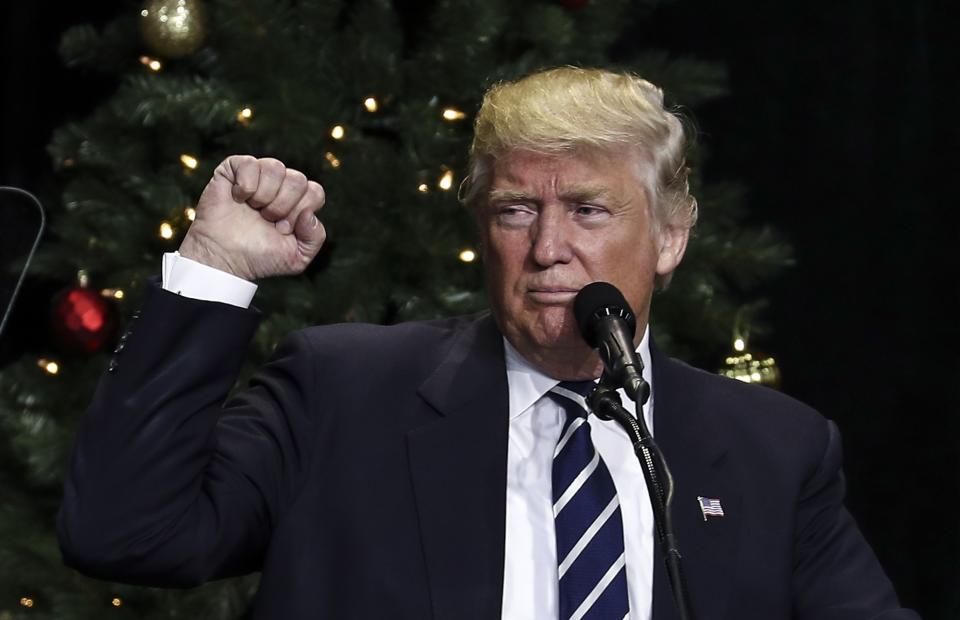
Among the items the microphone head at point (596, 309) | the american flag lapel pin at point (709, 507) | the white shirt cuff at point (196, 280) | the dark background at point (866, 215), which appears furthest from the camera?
the dark background at point (866, 215)

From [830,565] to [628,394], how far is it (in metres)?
0.79

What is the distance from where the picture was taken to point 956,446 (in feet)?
13.0

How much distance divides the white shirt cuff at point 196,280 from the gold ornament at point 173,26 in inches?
51.8

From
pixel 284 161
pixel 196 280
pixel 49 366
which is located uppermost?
pixel 196 280

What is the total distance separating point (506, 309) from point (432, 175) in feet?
3.05

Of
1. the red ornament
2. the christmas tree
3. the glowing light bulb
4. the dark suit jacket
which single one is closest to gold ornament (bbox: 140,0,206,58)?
the christmas tree

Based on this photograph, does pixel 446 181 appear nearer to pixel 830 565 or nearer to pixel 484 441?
pixel 484 441

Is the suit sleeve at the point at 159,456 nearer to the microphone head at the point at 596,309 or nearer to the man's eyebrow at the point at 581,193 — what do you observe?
the microphone head at the point at 596,309

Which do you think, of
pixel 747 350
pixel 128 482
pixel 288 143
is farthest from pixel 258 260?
pixel 747 350

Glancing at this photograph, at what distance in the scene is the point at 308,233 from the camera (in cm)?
192

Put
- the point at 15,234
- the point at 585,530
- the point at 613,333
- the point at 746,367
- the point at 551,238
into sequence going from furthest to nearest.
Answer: the point at 746,367, the point at 551,238, the point at 585,530, the point at 613,333, the point at 15,234

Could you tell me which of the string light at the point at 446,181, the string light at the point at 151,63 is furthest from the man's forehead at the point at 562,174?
the string light at the point at 151,63

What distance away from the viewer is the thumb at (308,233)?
1908mm

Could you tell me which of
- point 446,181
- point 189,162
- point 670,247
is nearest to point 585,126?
point 670,247
